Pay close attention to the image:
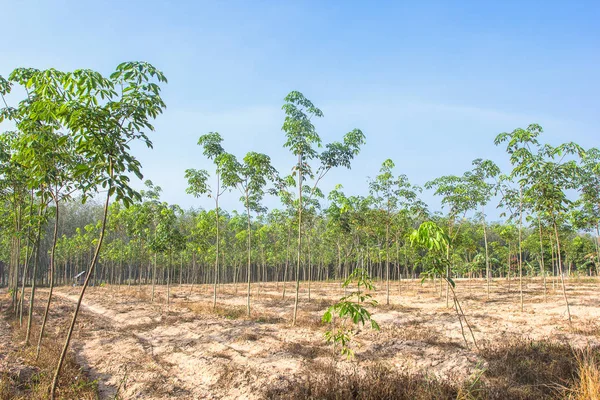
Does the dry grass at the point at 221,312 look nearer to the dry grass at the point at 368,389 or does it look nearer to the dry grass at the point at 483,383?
the dry grass at the point at 483,383

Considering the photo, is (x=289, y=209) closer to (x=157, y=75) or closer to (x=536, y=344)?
(x=536, y=344)

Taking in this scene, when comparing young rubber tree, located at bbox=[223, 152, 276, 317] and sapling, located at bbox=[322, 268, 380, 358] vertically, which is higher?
young rubber tree, located at bbox=[223, 152, 276, 317]

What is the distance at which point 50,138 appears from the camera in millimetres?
6535

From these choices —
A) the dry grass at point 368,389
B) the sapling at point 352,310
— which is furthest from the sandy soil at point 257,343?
the sapling at point 352,310

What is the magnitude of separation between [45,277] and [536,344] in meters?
63.0

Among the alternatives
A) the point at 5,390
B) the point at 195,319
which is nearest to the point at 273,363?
the point at 5,390

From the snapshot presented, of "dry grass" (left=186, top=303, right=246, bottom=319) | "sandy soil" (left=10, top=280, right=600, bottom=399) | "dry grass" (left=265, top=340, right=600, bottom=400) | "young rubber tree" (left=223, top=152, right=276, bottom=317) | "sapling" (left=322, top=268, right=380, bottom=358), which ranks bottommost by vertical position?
"dry grass" (left=186, top=303, right=246, bottom=319)

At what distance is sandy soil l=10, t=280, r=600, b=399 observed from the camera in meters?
7.21

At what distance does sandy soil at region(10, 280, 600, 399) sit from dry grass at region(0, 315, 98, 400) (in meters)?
0.45

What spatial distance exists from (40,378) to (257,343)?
5.18 metres

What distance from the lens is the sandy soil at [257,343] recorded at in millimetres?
7207

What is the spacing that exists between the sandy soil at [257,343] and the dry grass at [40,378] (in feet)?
1.49

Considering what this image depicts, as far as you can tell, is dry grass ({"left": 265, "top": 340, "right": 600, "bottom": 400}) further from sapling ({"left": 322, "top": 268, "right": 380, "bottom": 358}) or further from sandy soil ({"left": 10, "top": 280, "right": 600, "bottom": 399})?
sapling ({"left": 322, "top": 268, "right": 380, "bottom": 358})

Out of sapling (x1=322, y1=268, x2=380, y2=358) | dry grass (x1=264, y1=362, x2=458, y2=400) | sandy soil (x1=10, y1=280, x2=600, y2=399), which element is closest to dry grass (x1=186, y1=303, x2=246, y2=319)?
sandy soil (x1=10, y1=280, x2=600, y2=399)
